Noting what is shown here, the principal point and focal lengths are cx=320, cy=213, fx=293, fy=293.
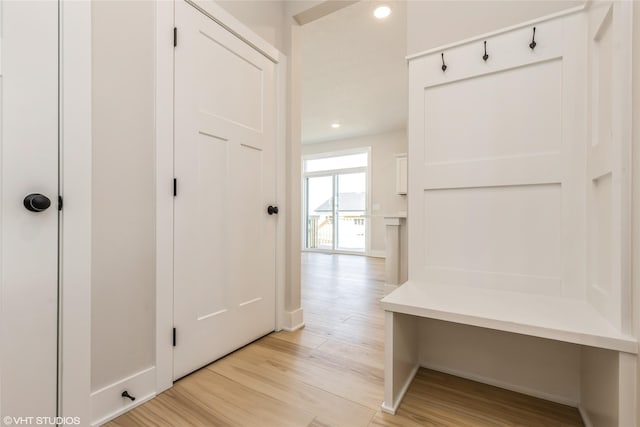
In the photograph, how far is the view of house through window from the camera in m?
6.72

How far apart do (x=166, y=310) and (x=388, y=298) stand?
3.49ft

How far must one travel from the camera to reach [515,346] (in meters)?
1.42

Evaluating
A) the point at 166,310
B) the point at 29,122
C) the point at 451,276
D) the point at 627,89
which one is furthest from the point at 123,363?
the point at 627,89

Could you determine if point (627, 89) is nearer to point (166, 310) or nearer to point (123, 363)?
point (166, 310)

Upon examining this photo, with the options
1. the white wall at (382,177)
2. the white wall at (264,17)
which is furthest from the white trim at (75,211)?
the white wall at (382,177)

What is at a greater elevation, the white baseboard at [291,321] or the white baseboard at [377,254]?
the white baseboard at [291,321]

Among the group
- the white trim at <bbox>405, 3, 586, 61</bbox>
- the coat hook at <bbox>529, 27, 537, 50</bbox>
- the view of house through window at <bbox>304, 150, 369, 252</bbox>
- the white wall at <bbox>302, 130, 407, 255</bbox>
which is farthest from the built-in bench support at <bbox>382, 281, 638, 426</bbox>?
the view of house through window at <bbox>304, 150, 369, 252</bbox>

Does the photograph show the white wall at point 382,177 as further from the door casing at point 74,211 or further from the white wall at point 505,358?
the door casing at point 74,211

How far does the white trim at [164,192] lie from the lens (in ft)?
4.56

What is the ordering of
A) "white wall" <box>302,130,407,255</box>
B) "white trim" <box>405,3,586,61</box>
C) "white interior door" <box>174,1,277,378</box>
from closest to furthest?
"white trim" <box>405,3,586,61</box>
"white interior door" <box>174,1,277,378</box>
"white wall" <box>302,130,407,255</box>

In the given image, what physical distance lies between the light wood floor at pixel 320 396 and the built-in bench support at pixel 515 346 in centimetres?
7

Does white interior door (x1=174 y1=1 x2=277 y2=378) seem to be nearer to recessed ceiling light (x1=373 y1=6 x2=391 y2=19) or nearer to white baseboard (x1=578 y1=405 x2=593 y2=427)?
recessed ceiling light (x1=373 y1=6 x2=391 y2=19)

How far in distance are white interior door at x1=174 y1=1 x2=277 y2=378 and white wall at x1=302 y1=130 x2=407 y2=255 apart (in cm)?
441

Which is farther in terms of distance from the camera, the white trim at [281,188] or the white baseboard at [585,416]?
the white trim at [281,188]
